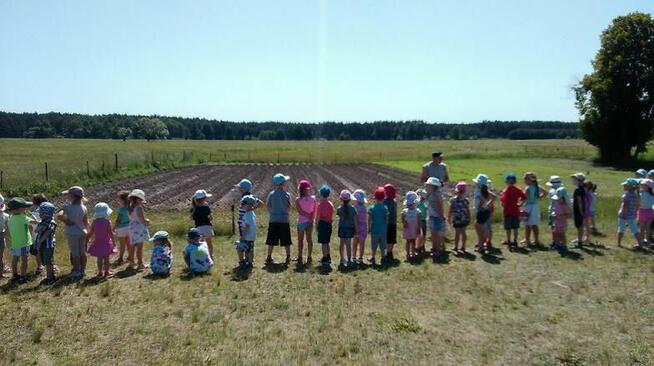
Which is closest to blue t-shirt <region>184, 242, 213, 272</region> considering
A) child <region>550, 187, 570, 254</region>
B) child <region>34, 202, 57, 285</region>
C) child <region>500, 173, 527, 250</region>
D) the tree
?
child <region>34, 202, 57, 285</region>

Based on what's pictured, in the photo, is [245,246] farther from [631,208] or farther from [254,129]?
[254,129]

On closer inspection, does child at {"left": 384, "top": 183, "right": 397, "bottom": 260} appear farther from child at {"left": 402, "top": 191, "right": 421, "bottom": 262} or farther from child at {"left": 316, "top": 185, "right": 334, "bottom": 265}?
child at {"left": 316, "top": 185, "right": 334, "bottom": 265}

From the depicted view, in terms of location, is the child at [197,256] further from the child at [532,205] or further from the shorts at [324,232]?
the child at [532,205]

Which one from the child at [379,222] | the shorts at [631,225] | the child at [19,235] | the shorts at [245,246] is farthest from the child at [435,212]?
the child at [19,235]

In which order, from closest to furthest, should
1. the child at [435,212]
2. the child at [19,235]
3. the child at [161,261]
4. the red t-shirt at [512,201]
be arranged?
the child at [19,235]
the child at [161,261]
the child at [435,212]
the red t-shirt at [512,201]

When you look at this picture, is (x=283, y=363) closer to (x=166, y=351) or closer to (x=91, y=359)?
(x=166, y=351)

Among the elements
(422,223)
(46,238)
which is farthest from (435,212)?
(46,238)

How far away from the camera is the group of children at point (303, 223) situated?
9688mm

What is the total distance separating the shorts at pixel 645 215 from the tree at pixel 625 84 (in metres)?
37.9

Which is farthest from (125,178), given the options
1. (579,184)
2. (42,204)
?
(579,184)

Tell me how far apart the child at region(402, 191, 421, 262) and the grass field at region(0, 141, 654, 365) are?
25.3 inches

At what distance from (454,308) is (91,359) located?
486 centimetres

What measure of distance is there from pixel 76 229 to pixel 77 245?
298 mm

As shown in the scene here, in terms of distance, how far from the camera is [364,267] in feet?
33.9
